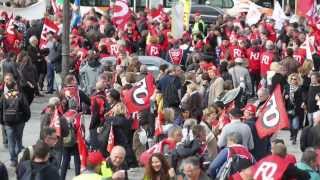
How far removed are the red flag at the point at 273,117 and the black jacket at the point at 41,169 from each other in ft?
12.5

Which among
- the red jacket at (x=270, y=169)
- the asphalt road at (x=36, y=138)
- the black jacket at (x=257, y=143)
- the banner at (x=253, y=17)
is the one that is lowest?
the asphalt road at (x=36, y=138)

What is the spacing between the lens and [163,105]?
18844 millimetres

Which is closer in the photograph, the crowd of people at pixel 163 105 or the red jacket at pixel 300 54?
the crowd of people at pixel 163 105

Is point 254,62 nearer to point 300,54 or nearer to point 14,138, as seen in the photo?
point 300,54

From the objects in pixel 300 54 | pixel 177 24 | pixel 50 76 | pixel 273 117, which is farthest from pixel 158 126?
pixel 177 24

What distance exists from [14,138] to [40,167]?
547 centimetres

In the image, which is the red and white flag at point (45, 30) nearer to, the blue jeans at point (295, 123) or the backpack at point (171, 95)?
the backpack at point (171, 95)

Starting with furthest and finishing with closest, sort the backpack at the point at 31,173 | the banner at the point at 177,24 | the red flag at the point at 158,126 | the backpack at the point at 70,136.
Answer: the banner at the point at 177,24
the red flag at the point at 158,126
the backpack at the point at 70,136
the backpack at the point at 31,173

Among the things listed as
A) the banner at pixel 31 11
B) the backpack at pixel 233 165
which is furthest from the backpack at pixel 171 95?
the banner at pixel 31 11

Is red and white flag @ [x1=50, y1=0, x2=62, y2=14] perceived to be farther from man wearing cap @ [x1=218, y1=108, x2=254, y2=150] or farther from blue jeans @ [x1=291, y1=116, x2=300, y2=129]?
man wearing cap @ [x1=218, y1=108, x2=254, y2=150]

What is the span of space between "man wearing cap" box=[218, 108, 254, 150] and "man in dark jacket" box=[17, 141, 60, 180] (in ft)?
11.3

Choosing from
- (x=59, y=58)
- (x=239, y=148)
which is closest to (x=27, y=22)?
(x=59, y=58)

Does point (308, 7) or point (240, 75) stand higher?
point (308, 7)

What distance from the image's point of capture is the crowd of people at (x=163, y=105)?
1249cm
